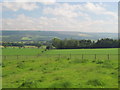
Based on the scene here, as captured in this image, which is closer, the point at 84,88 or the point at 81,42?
the point at 84,88

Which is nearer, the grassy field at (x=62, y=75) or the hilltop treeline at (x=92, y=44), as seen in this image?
the grassy field at (x=62, y=75)

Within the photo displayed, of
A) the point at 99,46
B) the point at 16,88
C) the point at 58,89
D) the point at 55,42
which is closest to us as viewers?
the point at 58,89

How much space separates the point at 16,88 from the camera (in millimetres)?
15055

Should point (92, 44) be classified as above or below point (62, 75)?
above

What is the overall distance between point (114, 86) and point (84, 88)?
2.60m

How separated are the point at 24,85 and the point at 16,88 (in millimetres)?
831

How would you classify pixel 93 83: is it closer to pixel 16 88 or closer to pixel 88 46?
pixel 16 88

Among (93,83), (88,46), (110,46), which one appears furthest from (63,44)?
(93,83)

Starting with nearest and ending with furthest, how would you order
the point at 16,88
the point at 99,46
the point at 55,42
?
the point at 16,88, the point at 99,46, the point at 55,42

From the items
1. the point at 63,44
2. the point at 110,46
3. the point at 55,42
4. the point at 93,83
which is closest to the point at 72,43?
the point at 63,44

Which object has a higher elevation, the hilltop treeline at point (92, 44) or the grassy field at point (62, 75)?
the hilltop treeline at point (92, 44)

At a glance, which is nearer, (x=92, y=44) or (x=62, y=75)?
(x=62, y=75)

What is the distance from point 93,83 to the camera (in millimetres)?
15766

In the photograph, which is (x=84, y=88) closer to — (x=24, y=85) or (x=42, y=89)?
(x=42, y=89)
